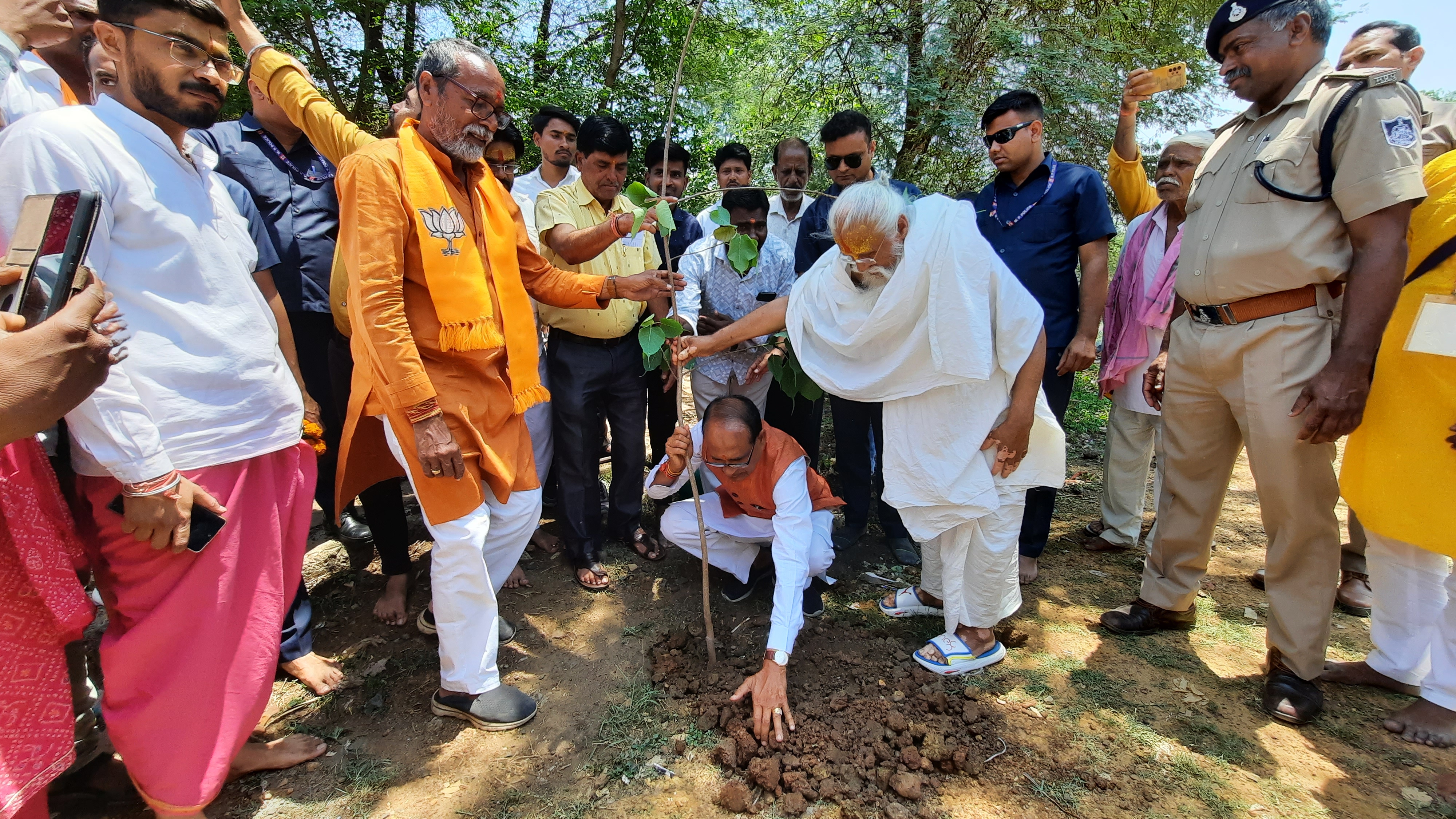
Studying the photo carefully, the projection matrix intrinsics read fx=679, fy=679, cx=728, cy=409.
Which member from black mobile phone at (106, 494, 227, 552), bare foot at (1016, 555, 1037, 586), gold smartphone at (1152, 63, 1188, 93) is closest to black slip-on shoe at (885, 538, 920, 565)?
bare foot at (1016, 555, 1037, 586)

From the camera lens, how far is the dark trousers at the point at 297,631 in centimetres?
269

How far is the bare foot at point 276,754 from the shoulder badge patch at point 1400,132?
404cm

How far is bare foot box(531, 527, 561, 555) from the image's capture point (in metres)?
3.80

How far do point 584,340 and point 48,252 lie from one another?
7.21ft

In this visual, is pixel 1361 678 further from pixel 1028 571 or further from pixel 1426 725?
pixel 1028 571

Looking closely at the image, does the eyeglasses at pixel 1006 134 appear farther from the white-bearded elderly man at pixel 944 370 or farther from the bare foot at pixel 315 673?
the bare foot at pixel 315 673

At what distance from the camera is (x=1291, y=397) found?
2.38 m

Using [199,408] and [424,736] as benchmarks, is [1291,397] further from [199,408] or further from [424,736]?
[199,408]

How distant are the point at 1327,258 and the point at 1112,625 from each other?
5.59 feet

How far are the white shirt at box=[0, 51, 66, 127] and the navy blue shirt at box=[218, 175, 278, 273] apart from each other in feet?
1.59

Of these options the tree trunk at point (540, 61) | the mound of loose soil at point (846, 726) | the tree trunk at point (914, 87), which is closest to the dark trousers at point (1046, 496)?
the mound of loose soil at point (846, 726)

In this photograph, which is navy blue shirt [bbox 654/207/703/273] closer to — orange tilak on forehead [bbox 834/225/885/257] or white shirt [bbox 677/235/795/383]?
white shirt [bbox 677/235/795/383]

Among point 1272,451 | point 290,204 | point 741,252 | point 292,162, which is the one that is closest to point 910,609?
point 1272,451

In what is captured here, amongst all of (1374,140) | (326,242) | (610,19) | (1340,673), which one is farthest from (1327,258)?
(610,19)
